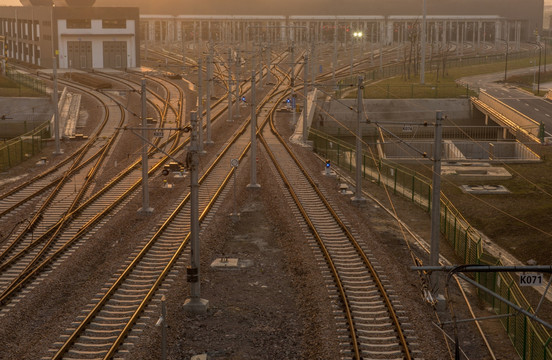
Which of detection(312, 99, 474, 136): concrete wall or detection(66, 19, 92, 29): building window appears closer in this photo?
detection(312, 99, 474, 136): concrete wall

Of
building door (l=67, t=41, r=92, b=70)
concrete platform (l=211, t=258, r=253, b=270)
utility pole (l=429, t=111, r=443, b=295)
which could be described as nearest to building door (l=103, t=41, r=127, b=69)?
building door (l=67, t=41, r=92, b=70)

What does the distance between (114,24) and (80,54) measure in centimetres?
583

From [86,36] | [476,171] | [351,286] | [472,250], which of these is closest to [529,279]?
[351,286]

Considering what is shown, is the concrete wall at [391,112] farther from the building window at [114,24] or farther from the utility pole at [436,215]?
the utility pole at [436,215]

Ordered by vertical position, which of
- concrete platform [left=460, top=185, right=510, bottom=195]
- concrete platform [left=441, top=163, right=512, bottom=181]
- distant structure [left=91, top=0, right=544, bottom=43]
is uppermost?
distant structure [left=91, top=0, right=544, bottom=43]

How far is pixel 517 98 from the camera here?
81.8 m

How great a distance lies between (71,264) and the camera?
28.8 metres

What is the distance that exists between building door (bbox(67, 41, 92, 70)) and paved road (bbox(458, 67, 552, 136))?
46756mm

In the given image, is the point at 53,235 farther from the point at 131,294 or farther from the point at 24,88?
the point at 24,88

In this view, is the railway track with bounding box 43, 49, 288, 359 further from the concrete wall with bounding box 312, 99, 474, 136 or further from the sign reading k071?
the concrete wall with bounding box 312, 99, 474, 136

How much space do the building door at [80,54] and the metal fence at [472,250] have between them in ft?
177

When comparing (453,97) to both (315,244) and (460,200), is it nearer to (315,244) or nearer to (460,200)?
(460,200)

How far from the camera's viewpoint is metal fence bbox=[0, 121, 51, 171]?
4981 centimetres

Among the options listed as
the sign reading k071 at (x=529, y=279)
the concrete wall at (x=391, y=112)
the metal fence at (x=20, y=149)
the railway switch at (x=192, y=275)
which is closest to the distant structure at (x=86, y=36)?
the concrete wall at (x=391, y=112)
